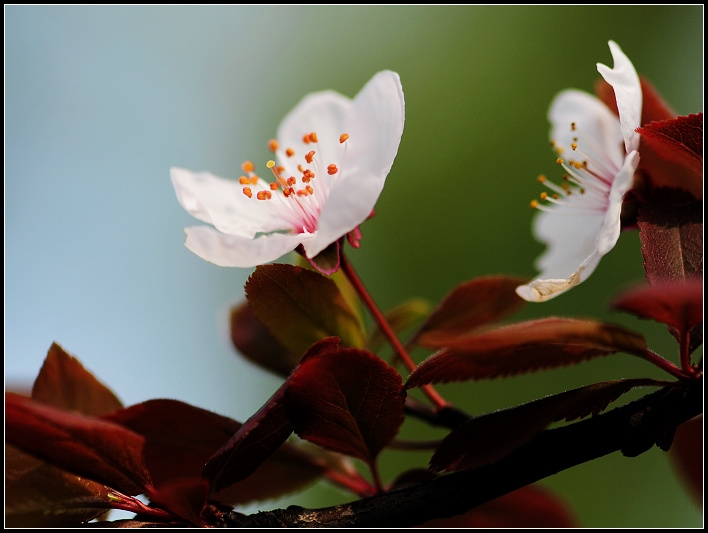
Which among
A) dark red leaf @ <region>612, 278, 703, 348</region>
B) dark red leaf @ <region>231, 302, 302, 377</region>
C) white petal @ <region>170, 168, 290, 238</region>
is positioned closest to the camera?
dark red leaf @ <region>612, 278, 703, 348</region>

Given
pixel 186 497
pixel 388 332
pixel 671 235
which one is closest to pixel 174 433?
pixel 186 497

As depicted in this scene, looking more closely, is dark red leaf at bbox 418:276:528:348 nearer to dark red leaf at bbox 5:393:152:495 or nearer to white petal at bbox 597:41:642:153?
white petal at bbox 597:41:642:153

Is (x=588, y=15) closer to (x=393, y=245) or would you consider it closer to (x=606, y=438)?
(x=393, y=245)

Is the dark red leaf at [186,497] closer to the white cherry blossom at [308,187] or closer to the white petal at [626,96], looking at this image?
the white cherry blossom at [308,187]

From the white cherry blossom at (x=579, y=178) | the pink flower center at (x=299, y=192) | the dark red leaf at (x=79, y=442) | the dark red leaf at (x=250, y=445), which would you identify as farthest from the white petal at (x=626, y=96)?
the dark red leaf at (x=79, y=442)

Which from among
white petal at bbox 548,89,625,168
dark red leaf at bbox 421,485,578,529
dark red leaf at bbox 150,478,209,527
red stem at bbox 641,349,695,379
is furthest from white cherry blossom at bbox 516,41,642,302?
dark red leaf at bbox 150,478,209,527

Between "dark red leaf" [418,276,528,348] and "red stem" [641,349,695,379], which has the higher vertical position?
"dark red leaf" [418,276,528,348]

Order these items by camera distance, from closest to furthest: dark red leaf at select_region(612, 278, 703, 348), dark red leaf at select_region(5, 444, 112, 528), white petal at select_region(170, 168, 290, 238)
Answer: dark red leaf at select_region(612, 278, 703, 348), dark red leaf at select_region(5, 444, 112, 528), white petal at select_region(170, 168, 290, 238)
